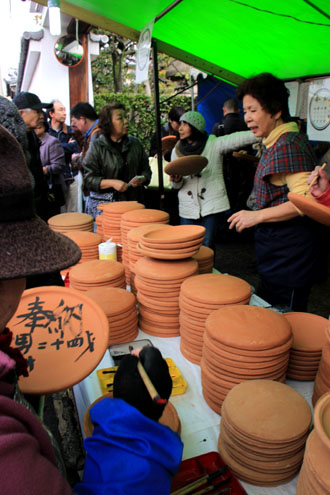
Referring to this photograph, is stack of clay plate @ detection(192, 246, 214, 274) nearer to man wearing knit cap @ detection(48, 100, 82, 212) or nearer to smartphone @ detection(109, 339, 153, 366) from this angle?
smartphone @ detection(109, 339, 153, 366)

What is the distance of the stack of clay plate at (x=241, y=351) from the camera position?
3.98 ft

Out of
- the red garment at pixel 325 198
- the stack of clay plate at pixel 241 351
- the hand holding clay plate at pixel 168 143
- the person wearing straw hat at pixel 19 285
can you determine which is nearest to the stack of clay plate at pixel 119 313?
the stack of clay plate at pixel 241 351

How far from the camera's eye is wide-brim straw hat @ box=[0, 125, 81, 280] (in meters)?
0.65

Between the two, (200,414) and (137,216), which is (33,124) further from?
(200,414)

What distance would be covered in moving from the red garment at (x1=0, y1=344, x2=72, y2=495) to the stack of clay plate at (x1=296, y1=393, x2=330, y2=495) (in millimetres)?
511

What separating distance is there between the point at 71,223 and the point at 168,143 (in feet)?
6.25

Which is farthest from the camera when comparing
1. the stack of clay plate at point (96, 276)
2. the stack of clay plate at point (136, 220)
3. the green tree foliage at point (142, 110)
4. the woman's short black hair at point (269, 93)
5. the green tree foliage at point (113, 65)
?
the green tree foliage at point (113, 65)

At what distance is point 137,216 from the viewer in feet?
8.51

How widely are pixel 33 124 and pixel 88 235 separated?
5.24 feet

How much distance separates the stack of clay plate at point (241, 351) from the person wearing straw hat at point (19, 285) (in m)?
0.69

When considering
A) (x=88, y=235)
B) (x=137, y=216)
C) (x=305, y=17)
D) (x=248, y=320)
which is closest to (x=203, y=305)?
(x=248, y=320)

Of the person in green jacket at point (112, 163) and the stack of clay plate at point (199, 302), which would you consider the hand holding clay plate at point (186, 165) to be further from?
the stack of clay plate at point (199, 302)

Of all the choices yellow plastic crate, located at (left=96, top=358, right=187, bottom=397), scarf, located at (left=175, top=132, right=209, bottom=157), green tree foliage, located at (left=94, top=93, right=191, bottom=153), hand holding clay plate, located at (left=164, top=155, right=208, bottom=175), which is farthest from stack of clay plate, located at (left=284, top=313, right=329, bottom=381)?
green tree foliage, located at (left=94, top=93, right=191, bottom=153)

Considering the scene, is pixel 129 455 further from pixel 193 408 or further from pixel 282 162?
pixel 282 162
